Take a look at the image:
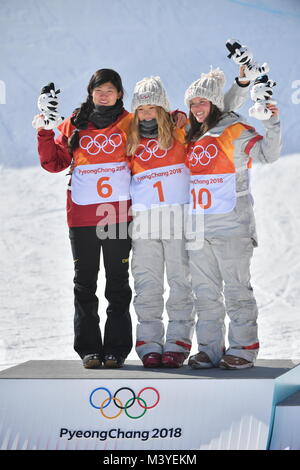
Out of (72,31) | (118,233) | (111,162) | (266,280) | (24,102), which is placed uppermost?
(72,31)

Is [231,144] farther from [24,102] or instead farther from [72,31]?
[72,31]

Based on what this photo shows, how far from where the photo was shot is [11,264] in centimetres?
678

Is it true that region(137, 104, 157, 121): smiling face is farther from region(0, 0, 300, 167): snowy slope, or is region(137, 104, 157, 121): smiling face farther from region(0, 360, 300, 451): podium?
region(0, 0, 300, 167): snowy slope

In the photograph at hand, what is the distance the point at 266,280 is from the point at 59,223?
2.23m

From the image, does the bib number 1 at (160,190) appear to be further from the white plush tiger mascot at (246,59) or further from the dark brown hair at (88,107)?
the white plush tiger mascot at (246,59)

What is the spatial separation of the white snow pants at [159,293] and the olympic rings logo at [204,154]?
13.2 inches

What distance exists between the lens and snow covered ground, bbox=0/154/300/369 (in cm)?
527

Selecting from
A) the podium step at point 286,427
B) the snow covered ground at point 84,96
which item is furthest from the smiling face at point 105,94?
the snow covered ground at point 84,96

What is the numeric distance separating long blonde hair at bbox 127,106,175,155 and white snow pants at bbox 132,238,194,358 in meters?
0.39

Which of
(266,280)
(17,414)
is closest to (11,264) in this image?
(266,280)

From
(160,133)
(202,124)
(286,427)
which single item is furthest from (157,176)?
(286,427)

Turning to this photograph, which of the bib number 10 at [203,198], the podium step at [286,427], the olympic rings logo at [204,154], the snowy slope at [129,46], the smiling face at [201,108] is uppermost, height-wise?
the snowy slope at [129,46]

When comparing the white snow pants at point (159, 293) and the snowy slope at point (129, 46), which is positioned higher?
the snowy slope at point (129, 46)

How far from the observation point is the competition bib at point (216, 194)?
3.13m
